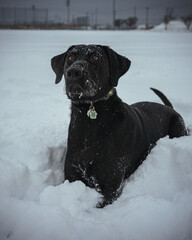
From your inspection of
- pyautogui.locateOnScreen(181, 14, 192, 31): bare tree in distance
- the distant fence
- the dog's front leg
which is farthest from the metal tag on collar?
the distant fence

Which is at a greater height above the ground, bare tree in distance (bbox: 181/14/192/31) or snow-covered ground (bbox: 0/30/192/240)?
bare tree in distance (bbox: 181/14/192/31)

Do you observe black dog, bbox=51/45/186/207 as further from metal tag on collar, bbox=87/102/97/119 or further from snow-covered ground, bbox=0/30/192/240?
snow-covered ground, bbox=0/30/192/240

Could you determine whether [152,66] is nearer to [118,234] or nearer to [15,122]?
[15,122]

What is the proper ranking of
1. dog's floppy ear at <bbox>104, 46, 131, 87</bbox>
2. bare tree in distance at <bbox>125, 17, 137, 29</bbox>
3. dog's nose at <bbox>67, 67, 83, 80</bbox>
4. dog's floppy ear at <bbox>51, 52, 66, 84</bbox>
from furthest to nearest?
bare tree in distance at <bbox>125, 17, 137, 29</bbox> → dog's floppy ear at <bbox>51, 52, 66, 84</bbox> → dog's floppy ear at <bbox>104, 46, 131, 87</bbox> → dog's nose at <bbox>67, 67, 83, 80</bbox>

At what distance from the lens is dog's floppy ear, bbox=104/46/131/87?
2.41 metres

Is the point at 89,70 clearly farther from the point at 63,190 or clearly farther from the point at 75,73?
the point at 63,190

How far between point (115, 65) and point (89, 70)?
0.43m

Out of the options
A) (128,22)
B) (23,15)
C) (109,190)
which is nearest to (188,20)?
(128,22)

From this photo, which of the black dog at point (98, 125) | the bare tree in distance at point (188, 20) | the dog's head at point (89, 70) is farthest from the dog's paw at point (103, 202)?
the bare tree in distance at point (188, 20)

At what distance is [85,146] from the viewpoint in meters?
2.26

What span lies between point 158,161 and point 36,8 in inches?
1817

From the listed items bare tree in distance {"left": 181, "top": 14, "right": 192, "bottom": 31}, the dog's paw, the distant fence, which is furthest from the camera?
the distant fence

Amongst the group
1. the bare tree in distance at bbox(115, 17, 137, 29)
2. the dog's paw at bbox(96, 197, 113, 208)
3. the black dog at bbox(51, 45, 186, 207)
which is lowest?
the dog's paw at bbox(96, 197, 113, 208)

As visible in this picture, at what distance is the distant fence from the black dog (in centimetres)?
4213
